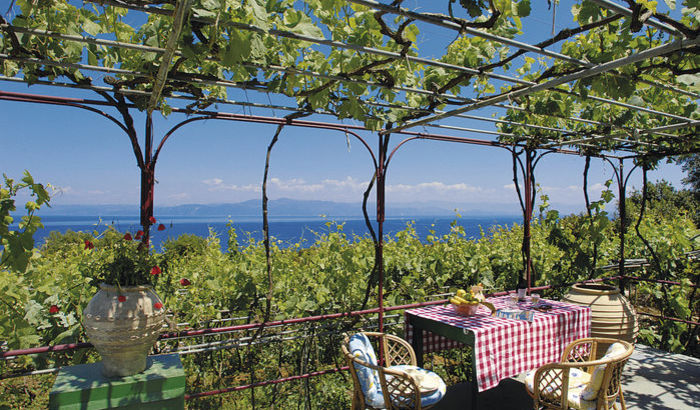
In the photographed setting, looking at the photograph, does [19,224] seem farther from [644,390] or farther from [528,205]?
[644,390]

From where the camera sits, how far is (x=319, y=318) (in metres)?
3.00

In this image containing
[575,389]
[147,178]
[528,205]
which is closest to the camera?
[147,178]

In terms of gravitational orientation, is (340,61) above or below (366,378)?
above

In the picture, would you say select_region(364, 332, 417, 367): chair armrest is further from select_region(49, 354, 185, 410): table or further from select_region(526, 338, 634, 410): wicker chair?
select_region(49, 354, 185, 410): table

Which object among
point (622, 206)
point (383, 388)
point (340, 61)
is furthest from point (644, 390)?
point (340, 61)

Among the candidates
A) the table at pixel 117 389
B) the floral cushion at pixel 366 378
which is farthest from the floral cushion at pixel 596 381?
the table at pixel 117 389

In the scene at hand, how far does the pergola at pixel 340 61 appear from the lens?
60.0 inches

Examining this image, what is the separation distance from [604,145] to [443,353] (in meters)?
2.66

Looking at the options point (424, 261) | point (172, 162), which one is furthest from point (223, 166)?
point (424, 261)

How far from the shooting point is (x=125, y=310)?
199 cm

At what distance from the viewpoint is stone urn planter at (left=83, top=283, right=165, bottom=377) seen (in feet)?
6.47

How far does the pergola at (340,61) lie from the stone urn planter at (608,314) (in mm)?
1525

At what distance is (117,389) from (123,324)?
0.97ft

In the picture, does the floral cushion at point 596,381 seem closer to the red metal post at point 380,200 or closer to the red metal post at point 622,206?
the red metal post at point 380,200
